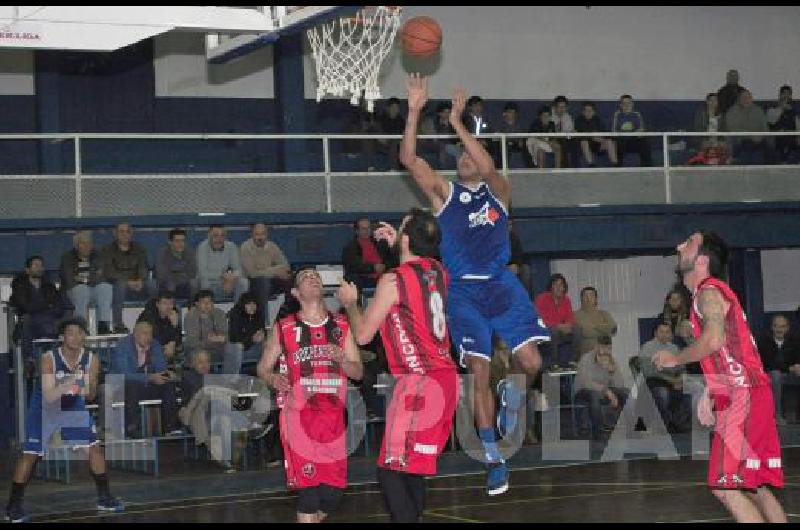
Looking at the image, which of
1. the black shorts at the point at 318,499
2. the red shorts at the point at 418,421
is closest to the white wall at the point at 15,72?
the black shorts at the point at 318,499

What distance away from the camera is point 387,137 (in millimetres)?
20578

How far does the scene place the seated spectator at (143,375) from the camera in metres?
15.8

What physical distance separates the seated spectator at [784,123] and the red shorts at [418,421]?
1665cm

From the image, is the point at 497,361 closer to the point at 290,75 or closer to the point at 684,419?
the point at 684,419

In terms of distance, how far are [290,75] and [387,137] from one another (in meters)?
3.24

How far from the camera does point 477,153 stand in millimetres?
10297

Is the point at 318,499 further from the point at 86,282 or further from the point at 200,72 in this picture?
the point at 200,72

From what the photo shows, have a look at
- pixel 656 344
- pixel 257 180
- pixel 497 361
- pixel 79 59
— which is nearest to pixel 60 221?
pixel 257 180

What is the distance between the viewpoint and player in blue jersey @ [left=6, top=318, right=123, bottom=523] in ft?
40.4

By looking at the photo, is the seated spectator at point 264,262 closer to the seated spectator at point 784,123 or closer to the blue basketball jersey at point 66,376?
the blue basketball jersey at point 66,376

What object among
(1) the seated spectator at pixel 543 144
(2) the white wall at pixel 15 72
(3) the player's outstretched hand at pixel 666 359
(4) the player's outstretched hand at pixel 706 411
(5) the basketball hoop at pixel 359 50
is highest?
(2) the white wall at pixel 15 72

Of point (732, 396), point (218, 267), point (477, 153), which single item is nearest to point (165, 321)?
point (218, 267)

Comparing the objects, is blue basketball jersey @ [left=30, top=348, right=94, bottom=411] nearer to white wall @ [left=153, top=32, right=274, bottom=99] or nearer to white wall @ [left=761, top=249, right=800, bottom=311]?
white wall @ [left=153, top=32, right=274, bottom=99]

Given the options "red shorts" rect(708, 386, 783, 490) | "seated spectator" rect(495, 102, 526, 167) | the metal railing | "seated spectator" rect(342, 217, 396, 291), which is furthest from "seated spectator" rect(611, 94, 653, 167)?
"red shorts" rect(708, 386, 783, 490)
